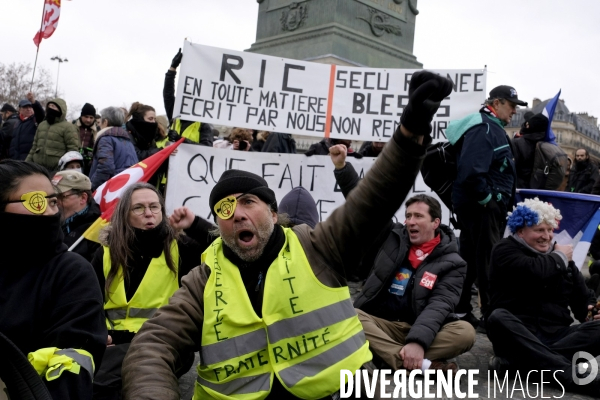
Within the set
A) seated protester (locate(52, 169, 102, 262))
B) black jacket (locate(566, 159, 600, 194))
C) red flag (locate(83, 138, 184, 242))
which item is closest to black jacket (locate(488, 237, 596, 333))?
red flag (locate(83, 138, 184, 242))

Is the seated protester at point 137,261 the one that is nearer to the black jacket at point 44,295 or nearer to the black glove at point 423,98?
the black jacket at point 44,295

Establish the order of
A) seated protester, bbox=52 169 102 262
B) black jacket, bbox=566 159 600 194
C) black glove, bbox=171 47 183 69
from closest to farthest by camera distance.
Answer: seated protester, bbox=52 169 102 262 → black glove, bbox=171 47 183 69 → black jacket, bbox=566 159 600 194

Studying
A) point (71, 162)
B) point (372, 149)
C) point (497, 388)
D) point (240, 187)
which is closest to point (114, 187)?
point (71, 162)

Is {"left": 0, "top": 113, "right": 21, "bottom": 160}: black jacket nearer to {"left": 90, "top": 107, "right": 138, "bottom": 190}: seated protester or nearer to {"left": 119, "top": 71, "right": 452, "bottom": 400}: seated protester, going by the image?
{"left": 90, "top": 107, "right": 138, "bottom": 190}: seated protester

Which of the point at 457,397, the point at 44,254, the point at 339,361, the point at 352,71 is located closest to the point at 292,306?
the point at 339,361

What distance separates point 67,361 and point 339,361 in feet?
3.37

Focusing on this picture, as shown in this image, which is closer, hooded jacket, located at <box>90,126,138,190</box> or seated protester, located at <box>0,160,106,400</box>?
seated protester, located at <box>0,160,106,400</box>

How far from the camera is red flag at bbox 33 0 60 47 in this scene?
1555cm

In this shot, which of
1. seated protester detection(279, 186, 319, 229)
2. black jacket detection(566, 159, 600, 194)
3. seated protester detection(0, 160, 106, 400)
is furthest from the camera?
black jacket detection(566, 159, 600, 194)

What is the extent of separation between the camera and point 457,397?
4.39m

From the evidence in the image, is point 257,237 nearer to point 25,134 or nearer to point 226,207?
point 226,207

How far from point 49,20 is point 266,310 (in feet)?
48.7

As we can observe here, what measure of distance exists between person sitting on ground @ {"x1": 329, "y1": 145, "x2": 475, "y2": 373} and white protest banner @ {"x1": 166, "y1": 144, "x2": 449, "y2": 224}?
1.74 metres

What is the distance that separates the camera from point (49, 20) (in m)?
15.7
